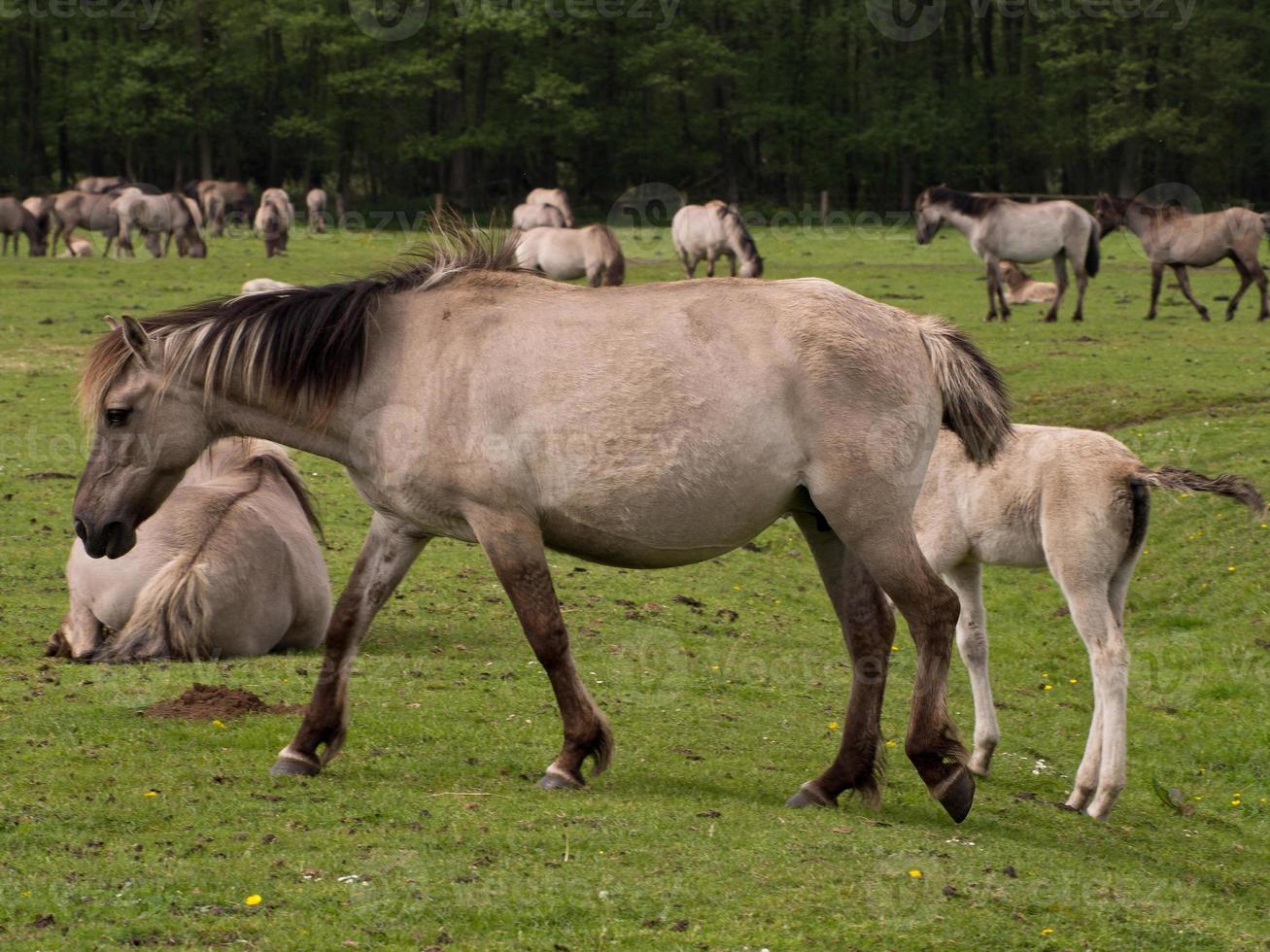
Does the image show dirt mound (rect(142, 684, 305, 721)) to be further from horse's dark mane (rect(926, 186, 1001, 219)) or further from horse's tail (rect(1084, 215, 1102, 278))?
horse's tail (rect(1084, 215, 1102, 278))

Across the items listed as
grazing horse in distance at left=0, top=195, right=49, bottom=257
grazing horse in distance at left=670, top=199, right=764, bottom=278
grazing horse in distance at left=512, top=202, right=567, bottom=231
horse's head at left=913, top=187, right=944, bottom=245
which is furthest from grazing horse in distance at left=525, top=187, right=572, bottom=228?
grazing horse in distance at left=0, top=195, right=49, bottom=257

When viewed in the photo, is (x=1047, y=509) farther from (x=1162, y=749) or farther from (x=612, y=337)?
(x=612, y=337)

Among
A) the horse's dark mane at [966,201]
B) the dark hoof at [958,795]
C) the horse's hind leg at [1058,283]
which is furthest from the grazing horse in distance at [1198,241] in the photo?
the dark hoof at [958,795]

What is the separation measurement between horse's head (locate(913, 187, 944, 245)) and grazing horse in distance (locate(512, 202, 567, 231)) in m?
13.3

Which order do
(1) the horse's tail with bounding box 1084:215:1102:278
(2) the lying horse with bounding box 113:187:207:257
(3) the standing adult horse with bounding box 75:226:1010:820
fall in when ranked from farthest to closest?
(2) the lying horse with bounding box 113:187:207:257 → (1) the horse's tail with bounding box 1084:215:1102:278 → (3) the standing adult horse with bounding box 75:226:1010:820

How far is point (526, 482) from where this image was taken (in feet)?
20.9

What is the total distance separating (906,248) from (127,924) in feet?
122

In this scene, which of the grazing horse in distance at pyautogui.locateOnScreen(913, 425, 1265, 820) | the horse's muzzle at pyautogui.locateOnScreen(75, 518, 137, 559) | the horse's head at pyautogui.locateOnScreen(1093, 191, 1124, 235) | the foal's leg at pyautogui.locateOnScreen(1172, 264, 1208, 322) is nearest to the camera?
the horse's muzzle at pyautogui.locateOnScreen(75, 518, 137, 559)

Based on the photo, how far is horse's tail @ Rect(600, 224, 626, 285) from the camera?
29.5 metres

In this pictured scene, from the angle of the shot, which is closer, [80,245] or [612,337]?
[612,337]

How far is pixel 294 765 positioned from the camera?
6574 mm

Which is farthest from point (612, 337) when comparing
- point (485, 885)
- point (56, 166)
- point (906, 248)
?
point (56, 166)

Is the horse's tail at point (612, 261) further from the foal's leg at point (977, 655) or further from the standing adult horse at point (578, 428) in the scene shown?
the standing adult horse at point (578, 428)

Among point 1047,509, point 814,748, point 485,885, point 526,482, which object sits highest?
point 526,482
